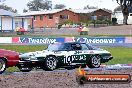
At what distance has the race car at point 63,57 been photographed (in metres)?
16.2

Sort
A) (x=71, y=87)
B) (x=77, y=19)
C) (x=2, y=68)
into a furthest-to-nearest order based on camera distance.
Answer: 1. (x=77, y=19)
2. (x=2, y=68)
3. (x=71, y=87)

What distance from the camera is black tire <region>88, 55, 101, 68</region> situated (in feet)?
57.9

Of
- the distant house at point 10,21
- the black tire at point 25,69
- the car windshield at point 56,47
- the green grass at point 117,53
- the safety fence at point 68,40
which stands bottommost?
the green grass at point 117,53

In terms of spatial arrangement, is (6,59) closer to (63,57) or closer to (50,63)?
(50,63)

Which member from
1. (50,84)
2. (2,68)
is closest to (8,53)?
(2,68)

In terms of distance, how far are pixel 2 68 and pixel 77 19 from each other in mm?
86892

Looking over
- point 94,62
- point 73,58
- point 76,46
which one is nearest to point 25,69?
point 73,58

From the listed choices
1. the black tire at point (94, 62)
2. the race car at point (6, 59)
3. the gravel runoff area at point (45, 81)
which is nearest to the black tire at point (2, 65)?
the race car at point (6, 59)

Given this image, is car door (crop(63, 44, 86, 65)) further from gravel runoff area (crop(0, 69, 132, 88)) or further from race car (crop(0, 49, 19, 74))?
Answer: race car (crop(0, 49, 19, 74))

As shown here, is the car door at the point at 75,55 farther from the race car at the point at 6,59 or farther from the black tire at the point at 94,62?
the race car at the point at 6,59

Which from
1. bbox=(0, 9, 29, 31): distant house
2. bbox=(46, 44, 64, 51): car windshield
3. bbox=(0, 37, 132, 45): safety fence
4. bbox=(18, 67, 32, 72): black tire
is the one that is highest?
bbox=(0, 9, 29, 31): distant house

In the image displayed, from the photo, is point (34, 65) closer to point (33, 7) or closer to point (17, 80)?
point (17, 80)

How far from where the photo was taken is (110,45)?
34.8m

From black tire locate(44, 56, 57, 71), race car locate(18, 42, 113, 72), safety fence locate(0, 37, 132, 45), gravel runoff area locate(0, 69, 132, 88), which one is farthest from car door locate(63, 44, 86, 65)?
safety fence locate(0, 37, 132, 45)
